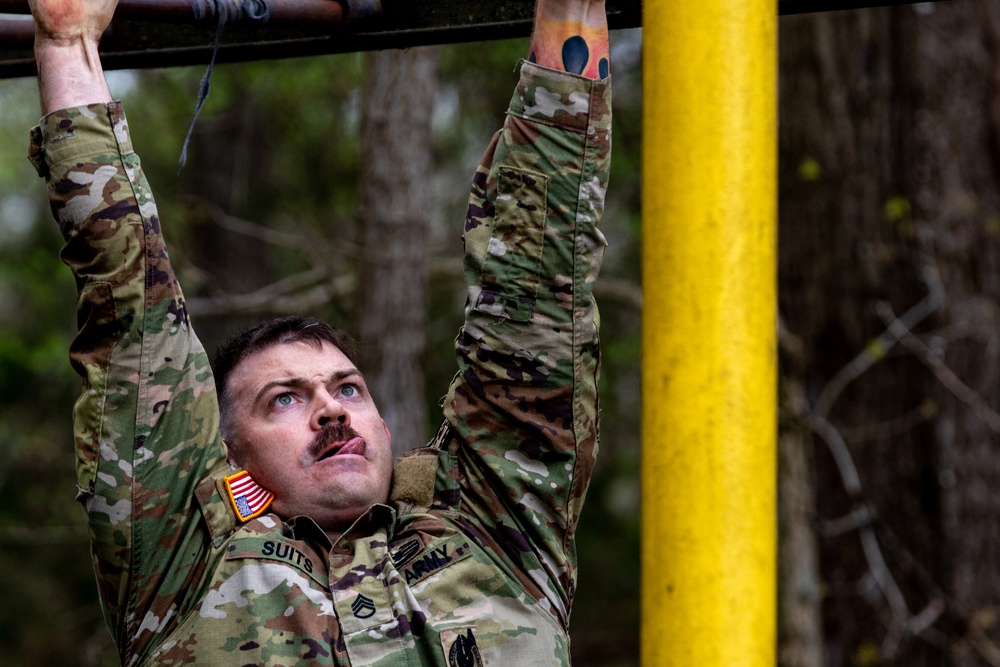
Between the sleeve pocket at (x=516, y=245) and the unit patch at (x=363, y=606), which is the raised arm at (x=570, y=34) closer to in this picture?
the sleeve pocket at (x=516, y=245)

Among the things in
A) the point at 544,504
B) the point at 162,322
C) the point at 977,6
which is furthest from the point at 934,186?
the point at 162,322

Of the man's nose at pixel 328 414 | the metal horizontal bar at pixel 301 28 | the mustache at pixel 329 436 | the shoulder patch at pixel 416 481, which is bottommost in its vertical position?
the shoulder patch at pixel 416 481

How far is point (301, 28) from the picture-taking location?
2.59 meters

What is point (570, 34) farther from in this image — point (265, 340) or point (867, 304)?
point (867, 304)

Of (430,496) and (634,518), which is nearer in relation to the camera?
(430,496)

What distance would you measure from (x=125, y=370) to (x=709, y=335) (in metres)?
1.04

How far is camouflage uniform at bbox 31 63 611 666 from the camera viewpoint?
219 cm

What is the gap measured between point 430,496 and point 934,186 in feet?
12.7

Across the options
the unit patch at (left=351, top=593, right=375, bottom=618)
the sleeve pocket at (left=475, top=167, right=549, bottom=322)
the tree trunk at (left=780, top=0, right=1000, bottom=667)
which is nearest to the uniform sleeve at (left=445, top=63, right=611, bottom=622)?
the sleeve pocket at (left=475, top=167, right=549, bottom=322)

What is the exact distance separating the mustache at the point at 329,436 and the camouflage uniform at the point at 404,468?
14 cm

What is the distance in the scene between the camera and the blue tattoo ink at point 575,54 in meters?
2.24

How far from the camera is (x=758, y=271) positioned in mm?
1847

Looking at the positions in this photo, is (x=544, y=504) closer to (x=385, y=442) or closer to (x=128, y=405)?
(x=385, y=442)

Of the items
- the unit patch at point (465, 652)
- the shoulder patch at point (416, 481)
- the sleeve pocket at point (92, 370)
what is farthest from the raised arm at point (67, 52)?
the unit patch at point (465, 652)
